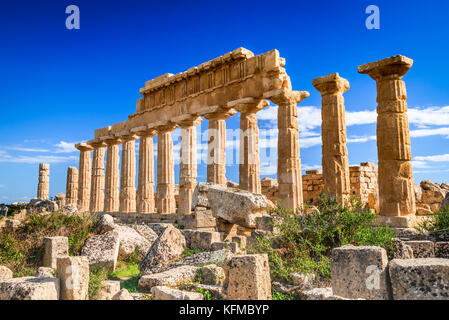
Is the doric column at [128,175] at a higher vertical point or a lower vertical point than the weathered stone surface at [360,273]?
higher

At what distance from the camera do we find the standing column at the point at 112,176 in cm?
2609

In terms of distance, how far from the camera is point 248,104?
17203 mm

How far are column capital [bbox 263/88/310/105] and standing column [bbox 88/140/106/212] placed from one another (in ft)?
51.3

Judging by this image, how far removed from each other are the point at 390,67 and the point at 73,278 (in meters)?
11.5

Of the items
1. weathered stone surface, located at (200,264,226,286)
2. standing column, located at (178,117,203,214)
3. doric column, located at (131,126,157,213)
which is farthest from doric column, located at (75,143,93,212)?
weathered stone surface, located at (200,264,226,286)

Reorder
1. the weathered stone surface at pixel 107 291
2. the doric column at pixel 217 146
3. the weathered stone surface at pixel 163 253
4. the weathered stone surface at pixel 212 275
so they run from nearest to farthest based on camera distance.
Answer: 1. the weathered stone surface at pixel 107 291
2. the weathered stone surface at pixel 212 275
3. the weathered stone surface at pixel 163 253
4. the doric column at pixel 217 146

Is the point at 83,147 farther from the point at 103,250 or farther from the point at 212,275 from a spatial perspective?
the point at 212,275

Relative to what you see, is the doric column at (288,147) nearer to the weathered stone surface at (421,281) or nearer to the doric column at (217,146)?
the doric column at (217,146)

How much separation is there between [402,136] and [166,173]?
44.3 ft

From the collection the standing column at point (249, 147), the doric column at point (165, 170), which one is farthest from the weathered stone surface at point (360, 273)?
the doric column at point (165, 170)

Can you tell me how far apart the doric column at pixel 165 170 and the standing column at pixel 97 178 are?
7.08m

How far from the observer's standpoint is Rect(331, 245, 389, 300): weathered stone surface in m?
4.57
